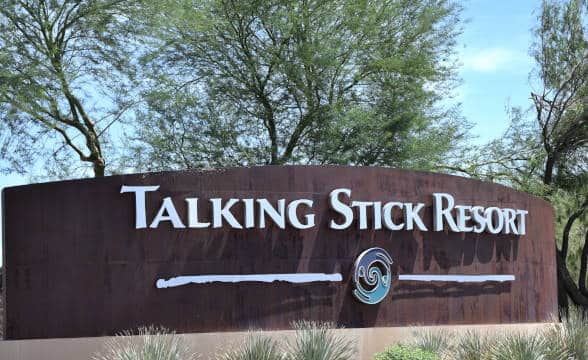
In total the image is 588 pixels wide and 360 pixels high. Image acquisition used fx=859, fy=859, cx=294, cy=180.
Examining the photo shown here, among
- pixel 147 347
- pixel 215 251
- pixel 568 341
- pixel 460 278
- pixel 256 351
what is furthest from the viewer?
pixel 460 278

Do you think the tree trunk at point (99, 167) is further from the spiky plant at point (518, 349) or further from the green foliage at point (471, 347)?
the spiky plant at point (518, 349)

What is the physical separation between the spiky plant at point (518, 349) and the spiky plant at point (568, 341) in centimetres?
44

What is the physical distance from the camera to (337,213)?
16844mm

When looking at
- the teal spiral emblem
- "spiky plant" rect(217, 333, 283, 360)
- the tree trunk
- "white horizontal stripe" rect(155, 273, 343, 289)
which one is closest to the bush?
"spiky plant" rect(217, 333, 283, 360)

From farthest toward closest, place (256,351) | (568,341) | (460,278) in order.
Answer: (460,278) < (568,341) < (256,351)

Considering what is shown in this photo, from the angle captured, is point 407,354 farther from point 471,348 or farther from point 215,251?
point 215,251

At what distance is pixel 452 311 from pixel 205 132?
13.1m

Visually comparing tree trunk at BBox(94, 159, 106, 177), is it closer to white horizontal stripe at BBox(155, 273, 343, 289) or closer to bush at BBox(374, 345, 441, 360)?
white horizontal stripe at BBox(155, 273, 343, 289)

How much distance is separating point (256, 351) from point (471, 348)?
421 cm

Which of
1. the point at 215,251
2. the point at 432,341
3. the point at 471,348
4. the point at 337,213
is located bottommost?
the point at 471,348

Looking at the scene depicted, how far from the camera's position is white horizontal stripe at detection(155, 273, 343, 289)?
51.6 ft

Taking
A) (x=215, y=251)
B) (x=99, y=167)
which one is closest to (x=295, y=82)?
(x=99, y=167)

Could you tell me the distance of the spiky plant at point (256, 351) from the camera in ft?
45.7

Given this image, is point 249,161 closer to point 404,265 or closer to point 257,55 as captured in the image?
point 257,55
